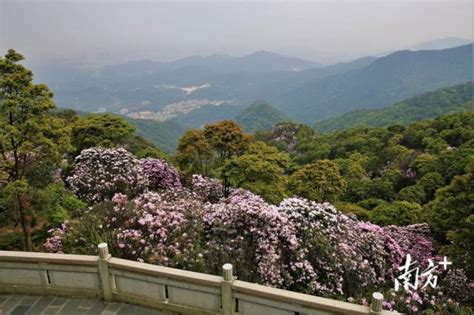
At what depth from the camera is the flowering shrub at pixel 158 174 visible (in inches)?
660

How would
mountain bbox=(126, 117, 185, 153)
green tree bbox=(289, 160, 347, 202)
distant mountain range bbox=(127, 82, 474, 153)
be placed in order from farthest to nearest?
mountain bbox=(126, 117, 185, 153) < distant mountain range bbox=(127, 82, 474, 153) < green tree bbox=(289, 160, 347, 202)

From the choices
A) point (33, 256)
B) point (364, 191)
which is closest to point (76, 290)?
point (33, 256)

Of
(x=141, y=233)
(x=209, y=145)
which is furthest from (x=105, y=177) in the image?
(x=209, y=145)

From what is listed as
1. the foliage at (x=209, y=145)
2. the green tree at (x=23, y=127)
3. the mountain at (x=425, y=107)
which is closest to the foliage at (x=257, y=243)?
the green tree at (x=23, y=127)

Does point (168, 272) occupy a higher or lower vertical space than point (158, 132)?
higher

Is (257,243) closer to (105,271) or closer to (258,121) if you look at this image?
(105,271)

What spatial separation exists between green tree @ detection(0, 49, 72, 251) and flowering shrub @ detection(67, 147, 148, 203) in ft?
10.6

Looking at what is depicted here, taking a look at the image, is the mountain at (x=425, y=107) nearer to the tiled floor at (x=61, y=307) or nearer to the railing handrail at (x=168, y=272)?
the railing handrail at (x=168, y=272)

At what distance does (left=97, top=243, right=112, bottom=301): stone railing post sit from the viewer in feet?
24.5

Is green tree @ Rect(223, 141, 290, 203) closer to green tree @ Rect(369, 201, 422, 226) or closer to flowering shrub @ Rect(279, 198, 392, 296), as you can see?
flowering shrub @ Rect(279, 198, 392, 296)

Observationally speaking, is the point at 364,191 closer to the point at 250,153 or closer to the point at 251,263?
the point at 250,153

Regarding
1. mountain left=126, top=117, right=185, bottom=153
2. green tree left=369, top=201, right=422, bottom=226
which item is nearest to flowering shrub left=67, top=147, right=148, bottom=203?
green tree left=369, top=201, right=422, bottom=226

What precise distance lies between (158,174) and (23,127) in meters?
7.16

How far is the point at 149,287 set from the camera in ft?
24.3
